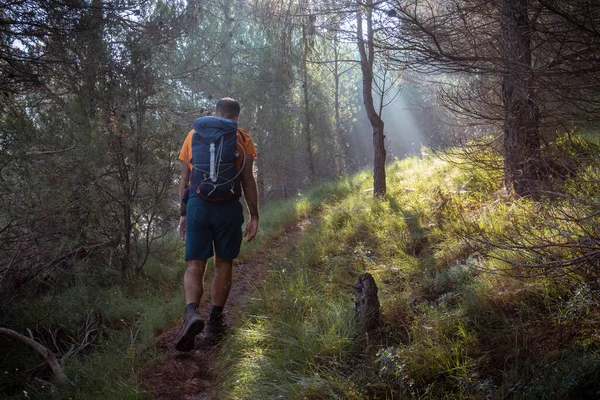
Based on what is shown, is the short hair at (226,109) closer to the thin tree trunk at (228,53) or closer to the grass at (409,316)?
the grass at (409,316)

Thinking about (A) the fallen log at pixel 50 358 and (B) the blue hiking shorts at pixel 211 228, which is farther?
(B) the blue hiking shorts at pixel 211 228

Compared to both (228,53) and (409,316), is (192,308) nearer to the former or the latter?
(409,316)

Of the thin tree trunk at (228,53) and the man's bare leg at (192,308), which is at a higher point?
the thin tree trunk at (228,53)

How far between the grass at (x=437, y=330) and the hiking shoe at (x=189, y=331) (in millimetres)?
322

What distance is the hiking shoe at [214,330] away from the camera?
12.5 feet

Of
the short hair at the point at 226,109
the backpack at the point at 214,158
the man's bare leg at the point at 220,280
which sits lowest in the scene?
the man's bare leg at the point at 220,280

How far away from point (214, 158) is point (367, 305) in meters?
1.80

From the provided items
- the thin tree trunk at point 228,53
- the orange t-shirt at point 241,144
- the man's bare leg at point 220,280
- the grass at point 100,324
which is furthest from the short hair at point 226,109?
the thin tree trunk at point 228,53

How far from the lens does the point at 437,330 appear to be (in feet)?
9.61

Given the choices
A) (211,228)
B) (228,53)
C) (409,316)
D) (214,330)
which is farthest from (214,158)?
(228,53)

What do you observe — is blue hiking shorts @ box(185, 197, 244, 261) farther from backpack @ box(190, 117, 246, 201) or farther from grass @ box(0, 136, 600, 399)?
grass @ box(0, 136, 600, 399)

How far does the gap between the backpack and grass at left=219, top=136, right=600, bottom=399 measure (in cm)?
126

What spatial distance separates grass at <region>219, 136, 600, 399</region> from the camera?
239cm

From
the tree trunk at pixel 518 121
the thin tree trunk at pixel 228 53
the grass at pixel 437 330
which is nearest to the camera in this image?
the grass at pixel 437 330
